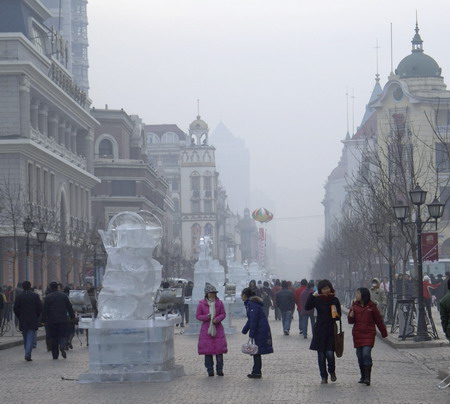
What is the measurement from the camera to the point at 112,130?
107125 millimetres

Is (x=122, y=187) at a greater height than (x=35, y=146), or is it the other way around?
(x=122, y=187)

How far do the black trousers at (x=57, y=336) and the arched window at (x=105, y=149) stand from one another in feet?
270

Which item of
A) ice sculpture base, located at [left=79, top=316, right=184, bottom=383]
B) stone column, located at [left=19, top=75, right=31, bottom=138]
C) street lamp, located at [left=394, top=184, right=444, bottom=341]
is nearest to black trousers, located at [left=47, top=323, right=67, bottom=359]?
ice sculpture base, located at [left=79, top=316, right=184, bottom=383]

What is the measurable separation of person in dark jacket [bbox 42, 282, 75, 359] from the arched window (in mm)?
82518

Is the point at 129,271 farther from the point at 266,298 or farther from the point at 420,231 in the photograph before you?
the point at 266,298

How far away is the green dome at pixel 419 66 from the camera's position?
109m

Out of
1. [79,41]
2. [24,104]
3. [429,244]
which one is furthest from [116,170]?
[429,244]

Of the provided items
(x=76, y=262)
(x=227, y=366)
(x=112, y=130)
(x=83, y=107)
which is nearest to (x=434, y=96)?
(x=112, y=130)

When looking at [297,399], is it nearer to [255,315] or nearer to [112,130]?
[255,315]

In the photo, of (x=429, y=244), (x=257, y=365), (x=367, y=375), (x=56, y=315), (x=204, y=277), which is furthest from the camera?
(x=204, y=277)

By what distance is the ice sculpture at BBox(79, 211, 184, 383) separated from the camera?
1955cm

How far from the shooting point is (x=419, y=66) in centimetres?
10962

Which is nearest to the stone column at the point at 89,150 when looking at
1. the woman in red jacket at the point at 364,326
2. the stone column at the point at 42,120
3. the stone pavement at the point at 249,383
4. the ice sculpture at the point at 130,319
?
the stone column at the point at 42,120

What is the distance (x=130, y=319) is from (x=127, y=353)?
602 mm
